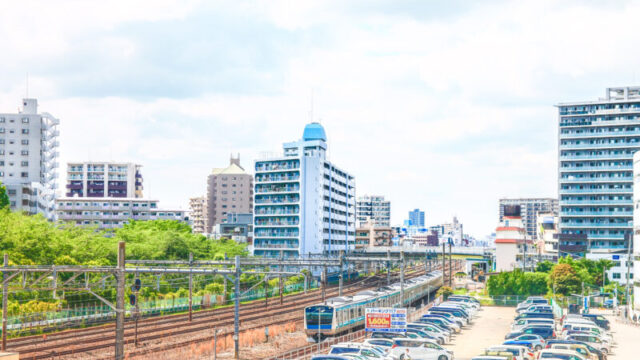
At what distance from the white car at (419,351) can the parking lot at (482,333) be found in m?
2.81

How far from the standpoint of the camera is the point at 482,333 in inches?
2146

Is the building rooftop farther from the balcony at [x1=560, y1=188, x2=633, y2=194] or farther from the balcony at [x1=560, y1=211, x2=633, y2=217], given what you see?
the balcony at [x1=560, y1=211, x2=633, y2=217]

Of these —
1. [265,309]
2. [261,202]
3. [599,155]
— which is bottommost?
[265,309]

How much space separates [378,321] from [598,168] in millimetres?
100041

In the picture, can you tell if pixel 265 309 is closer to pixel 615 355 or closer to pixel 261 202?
pixel 615 355

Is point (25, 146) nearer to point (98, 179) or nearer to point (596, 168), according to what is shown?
point (98, 179)

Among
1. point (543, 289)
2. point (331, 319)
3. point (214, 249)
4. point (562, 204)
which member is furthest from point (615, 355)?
point (562, 204)

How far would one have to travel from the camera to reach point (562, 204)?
133875 mm

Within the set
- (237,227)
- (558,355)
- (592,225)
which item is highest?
(592,225)

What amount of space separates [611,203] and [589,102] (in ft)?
61.7

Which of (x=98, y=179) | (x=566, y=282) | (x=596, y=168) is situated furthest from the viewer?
(x=98, y=179)

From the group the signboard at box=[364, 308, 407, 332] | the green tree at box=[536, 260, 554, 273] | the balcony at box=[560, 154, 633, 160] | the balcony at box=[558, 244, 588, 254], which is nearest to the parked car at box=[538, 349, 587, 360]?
the signboard at box=[364, 308, 407, 332]

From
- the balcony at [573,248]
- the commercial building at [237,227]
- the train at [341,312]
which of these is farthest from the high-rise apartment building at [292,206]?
the train at [341,312]

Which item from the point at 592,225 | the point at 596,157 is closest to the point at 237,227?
the point at 592,225
